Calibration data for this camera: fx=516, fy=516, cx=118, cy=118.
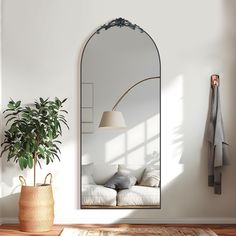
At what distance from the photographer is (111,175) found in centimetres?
525

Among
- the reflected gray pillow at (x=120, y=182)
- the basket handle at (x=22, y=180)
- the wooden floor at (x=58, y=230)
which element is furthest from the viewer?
the reflected gray pillow at (x=120, y=182)

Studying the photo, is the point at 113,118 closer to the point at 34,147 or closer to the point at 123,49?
the point at 123,49

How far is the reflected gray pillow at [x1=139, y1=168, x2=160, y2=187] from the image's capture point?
525 centimetres

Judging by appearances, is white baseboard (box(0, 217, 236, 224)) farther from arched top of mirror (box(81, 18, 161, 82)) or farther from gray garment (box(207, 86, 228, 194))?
arched top of mirror (box(81, 18, 161, 82))

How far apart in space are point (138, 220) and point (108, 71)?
61.0 inches

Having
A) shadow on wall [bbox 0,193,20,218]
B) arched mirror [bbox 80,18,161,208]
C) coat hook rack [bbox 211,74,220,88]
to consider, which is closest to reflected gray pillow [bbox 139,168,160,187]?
arched mirror [bbox 80,18,161,208]

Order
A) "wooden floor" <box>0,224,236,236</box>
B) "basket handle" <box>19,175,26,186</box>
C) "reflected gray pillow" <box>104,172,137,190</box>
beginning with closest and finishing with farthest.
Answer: "wooden floor" <box>0,224,236,236</box>, "basket handle" <box>19,175,26,186</box>, "reflected gray pillow" <box>104,172,137,190</box>

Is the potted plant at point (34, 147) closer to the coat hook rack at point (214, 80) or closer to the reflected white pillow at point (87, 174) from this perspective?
the reflected white pillow at point (87, 174)

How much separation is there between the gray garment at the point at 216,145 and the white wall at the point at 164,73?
0.09m

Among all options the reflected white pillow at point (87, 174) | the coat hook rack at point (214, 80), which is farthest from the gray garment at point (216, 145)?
the reflected white pillow at point (87, 174)

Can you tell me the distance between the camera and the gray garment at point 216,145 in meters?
5.14

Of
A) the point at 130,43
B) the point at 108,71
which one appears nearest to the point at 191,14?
the point at 130,43

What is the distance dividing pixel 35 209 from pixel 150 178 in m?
1.20

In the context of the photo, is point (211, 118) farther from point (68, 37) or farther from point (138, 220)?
point (68, 37)
